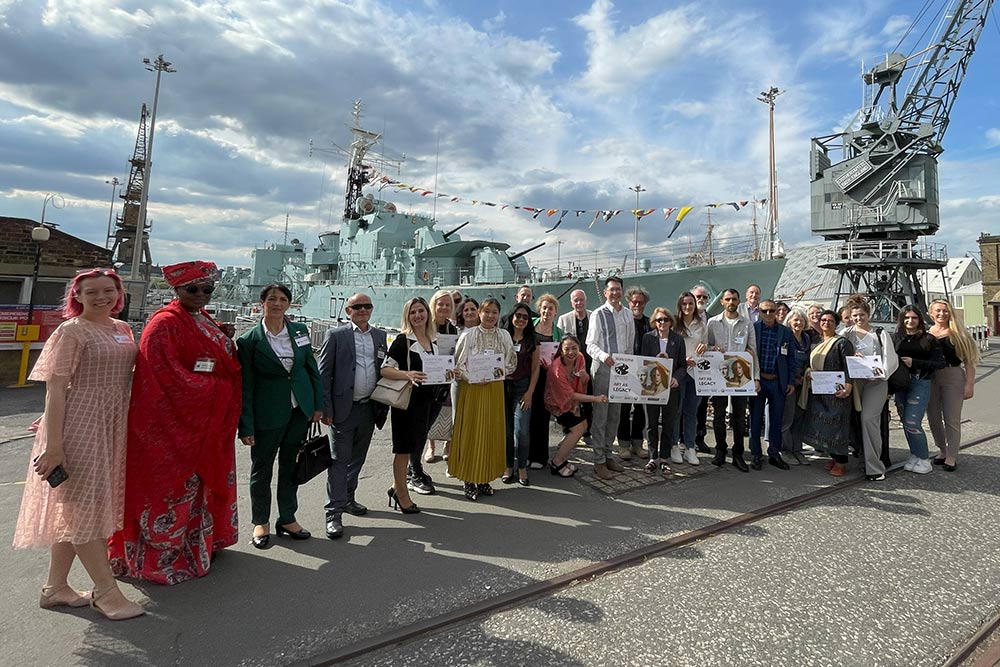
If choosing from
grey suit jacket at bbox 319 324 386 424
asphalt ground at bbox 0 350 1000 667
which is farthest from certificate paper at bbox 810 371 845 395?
grey suit jacket at bbox 319 324 386 424

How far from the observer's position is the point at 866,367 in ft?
15.9

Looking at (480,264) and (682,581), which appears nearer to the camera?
(682,581)

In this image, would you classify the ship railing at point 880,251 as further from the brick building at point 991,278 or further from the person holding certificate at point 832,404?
the brick building at point 991,278

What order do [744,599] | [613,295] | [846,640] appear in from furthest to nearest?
[613,295]
[744,599]
[846,640]

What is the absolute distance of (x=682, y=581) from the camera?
2.84 meters

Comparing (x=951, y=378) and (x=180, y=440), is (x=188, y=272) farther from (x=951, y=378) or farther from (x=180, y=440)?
(x=951, y=378)

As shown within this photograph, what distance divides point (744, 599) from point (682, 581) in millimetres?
341

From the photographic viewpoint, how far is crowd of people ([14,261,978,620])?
246 cm

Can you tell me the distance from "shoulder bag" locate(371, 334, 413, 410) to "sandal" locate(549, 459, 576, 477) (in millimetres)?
1896

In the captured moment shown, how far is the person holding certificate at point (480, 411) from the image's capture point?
410cm

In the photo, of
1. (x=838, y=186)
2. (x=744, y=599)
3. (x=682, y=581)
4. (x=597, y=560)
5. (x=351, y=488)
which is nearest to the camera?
(x=744, y=599)

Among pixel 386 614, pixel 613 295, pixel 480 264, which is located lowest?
pixel 386 614

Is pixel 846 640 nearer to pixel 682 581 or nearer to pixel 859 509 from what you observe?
pixel 682 581

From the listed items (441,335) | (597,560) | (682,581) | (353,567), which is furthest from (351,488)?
(682,581)
